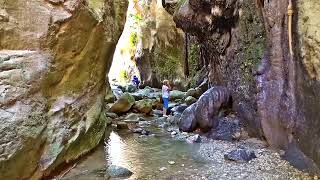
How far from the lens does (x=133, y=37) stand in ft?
102

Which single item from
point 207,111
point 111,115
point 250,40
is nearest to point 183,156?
point 207,111

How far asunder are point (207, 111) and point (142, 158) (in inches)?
135

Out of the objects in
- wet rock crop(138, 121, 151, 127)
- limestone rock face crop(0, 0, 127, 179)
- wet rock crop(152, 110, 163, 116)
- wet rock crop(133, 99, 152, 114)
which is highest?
limestone rock face crop(0, 0, 127, 179)

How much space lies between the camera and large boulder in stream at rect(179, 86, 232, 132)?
10.2 meters

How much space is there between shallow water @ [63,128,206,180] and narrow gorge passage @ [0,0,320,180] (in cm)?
2

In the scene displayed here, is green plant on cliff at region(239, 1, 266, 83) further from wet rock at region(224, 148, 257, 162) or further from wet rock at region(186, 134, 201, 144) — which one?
wet rock at region(224, 148, 257, 162)

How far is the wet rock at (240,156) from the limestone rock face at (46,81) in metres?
3.21

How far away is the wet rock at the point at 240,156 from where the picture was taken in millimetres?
7074

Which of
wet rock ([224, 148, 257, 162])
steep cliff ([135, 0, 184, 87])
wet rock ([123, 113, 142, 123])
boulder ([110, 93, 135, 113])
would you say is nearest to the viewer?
wet rock ([224, 148, 257, 162])

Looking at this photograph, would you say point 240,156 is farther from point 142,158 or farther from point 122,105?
point 122,105

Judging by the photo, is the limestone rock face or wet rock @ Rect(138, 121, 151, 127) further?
wet rock @ Rect(138, 121, 151, 127)

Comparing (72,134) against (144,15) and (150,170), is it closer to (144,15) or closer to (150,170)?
(150,170)

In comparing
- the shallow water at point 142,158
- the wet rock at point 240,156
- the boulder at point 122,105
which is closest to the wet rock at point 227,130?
the shallow water at point 142,158

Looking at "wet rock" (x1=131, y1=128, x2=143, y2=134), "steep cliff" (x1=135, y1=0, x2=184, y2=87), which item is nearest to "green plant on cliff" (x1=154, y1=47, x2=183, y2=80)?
"steep cliff" (x1=135, y1=0, x2=184, y2=87)
